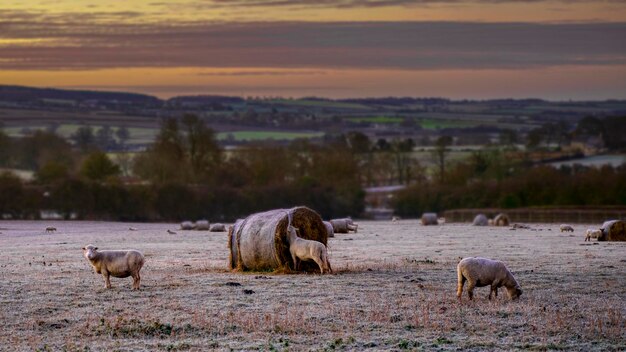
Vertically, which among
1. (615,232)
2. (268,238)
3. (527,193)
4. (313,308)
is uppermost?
(527,193)

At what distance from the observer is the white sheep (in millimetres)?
31875

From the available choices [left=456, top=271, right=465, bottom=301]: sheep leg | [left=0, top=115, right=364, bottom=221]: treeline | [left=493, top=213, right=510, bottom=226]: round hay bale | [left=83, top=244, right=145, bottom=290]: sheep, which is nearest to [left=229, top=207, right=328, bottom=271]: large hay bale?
[left=83, top=244, right=145, bottom=290]: sheep

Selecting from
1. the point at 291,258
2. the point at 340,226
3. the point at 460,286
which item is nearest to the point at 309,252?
the point at 291,258

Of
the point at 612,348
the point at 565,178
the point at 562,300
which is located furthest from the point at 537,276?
the point at 565,178

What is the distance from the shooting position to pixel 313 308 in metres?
24.9

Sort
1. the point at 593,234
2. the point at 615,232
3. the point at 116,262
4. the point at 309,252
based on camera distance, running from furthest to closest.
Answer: the point at 593,234 → the point at 615,232 → the point at 309,252 → the point at 116,262

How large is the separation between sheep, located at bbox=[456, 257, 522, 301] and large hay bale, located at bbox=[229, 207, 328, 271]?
7.69 metres

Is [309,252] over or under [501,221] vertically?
over

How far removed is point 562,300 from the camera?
2644 cm

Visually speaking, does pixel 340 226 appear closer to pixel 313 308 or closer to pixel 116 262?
pixel 116 262

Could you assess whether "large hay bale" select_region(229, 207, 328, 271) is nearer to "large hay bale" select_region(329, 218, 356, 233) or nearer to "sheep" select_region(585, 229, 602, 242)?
"sheep" select_region(585, 229, 602, 242)

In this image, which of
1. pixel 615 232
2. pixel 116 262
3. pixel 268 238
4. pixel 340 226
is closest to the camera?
pixel 116 262

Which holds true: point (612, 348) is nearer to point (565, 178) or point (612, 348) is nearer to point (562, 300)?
point (562, 300)

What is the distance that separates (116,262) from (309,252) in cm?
602
